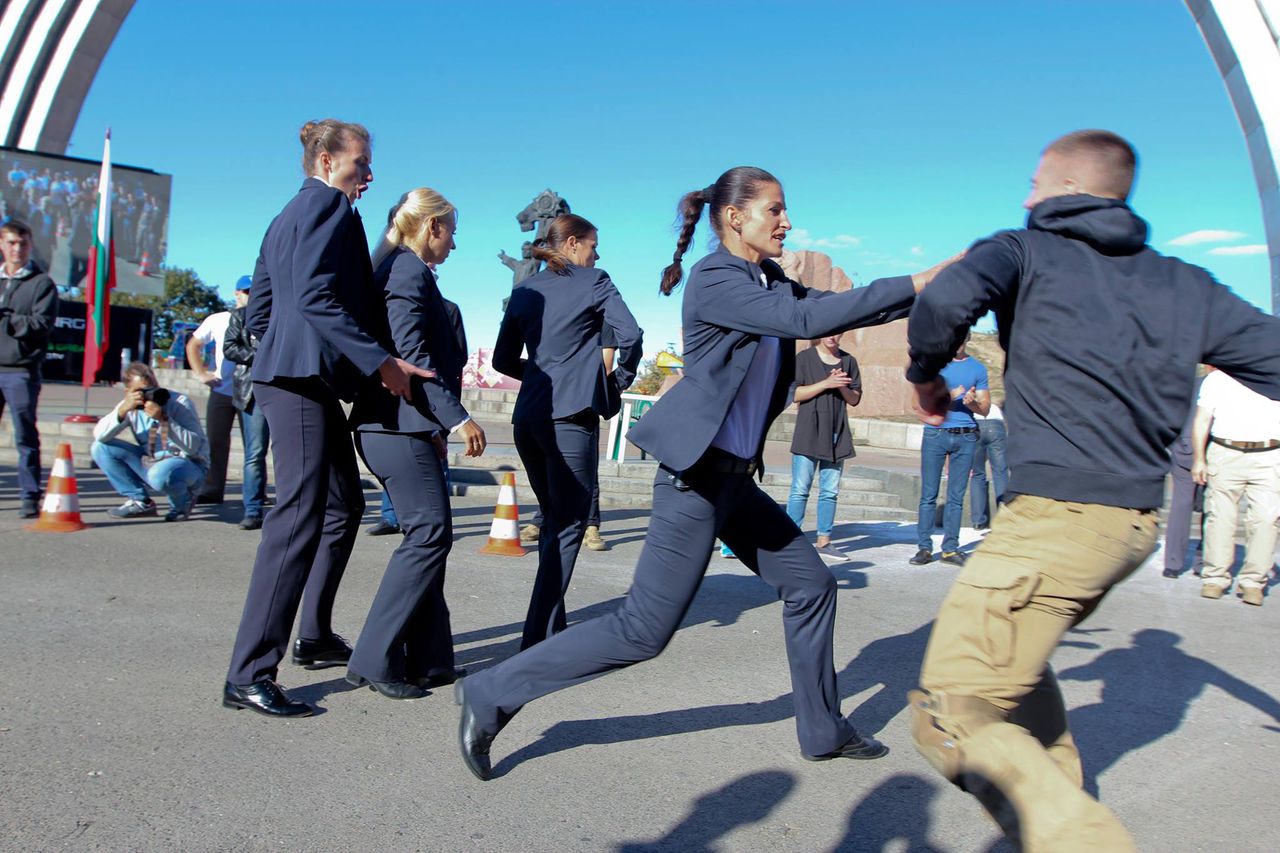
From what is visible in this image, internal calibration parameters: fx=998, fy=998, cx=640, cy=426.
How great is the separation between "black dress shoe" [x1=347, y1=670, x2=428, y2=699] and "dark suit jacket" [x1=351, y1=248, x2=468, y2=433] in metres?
0.97

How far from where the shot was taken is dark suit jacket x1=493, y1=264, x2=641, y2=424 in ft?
15.9

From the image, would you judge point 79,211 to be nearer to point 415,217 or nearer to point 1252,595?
point 415,217

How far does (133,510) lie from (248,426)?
108 cm

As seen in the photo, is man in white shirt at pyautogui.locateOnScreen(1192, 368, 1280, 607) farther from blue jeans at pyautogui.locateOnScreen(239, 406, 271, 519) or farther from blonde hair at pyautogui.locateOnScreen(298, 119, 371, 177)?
blue jeans at pyautogui.locateOnScreen(239, 406, 271, 519)

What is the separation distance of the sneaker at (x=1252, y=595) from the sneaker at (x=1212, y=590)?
0.17 meters

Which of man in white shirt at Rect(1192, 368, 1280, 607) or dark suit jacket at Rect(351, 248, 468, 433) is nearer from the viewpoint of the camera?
dark suit jacket at Rect(351, 248, 468, 433)

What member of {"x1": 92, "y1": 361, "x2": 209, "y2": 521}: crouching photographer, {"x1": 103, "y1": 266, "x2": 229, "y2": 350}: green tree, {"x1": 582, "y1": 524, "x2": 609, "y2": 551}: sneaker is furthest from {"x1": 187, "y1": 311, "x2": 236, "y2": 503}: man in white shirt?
{"x1": 103, "y1": 266, "x2": 229, "y2": 350}: green tree

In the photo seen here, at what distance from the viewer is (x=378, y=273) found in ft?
12.9

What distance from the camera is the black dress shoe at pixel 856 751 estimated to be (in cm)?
339

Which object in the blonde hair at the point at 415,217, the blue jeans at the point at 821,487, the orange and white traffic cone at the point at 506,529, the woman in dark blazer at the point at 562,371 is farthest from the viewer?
the blue jeans at the point at 821,487

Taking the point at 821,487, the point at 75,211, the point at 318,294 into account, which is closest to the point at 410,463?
the point at 318,294

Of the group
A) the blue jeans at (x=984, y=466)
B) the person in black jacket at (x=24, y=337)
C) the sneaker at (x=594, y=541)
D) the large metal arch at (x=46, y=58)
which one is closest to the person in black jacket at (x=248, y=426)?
the person in black jacket at (x=24, y=337)

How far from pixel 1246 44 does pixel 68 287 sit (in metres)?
34.1

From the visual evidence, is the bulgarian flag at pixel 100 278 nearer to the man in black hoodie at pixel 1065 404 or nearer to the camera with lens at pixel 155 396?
the camera with lens at pixel 155 396
